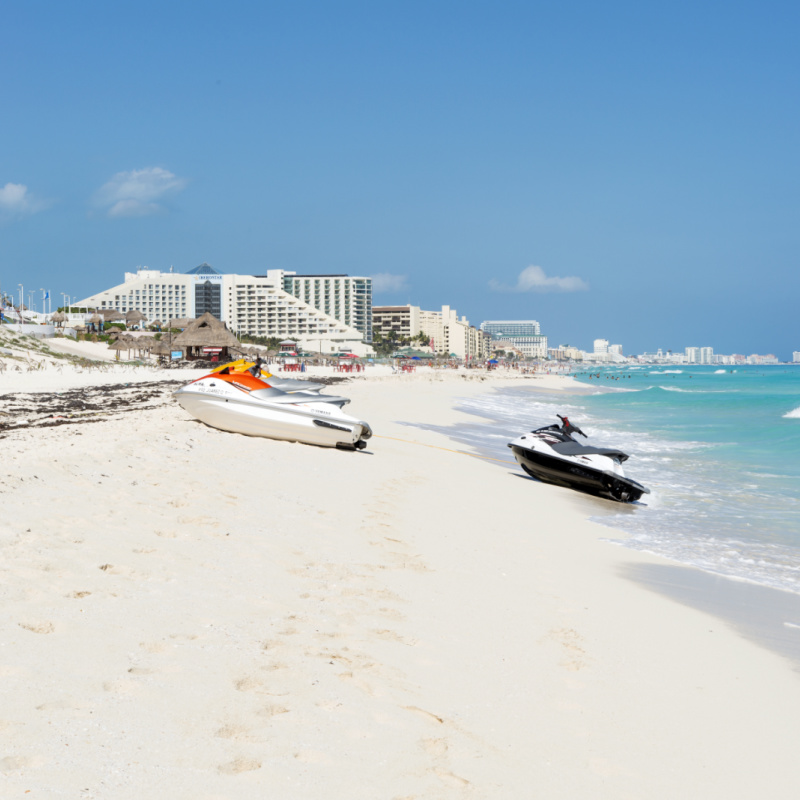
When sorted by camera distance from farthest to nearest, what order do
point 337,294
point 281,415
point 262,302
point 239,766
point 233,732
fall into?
point 337,294 < point 262,302 < point 281,415 < point 233,732 < point 239,766

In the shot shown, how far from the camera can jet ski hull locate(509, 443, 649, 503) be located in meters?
11.1

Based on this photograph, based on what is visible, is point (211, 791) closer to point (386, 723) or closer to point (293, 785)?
point (293, 785)

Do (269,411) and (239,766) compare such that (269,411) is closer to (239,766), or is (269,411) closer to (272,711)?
(272,711)

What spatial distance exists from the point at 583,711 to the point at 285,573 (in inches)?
98.1

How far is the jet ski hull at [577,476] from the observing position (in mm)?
11141

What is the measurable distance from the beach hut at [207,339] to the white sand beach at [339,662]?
52.4 meters

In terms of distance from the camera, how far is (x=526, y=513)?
30.3ft

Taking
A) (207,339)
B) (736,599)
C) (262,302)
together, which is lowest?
(736,599)

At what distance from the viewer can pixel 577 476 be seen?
1194 cm

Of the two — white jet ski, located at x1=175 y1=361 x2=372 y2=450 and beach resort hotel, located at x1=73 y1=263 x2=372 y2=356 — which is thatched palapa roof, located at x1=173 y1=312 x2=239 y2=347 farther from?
beach resort hotel, located at x1=73 y1=263 x2=372 y2=356

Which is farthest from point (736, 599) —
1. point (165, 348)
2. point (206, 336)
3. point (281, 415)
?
point (165, 348)

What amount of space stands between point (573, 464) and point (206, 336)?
170 feet

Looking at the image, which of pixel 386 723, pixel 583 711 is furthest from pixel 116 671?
pixel 583 711

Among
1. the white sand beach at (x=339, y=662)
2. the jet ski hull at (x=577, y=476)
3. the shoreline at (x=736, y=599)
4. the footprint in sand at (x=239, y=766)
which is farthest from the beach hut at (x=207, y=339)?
the footprint in sand at (x=239, y=766)
